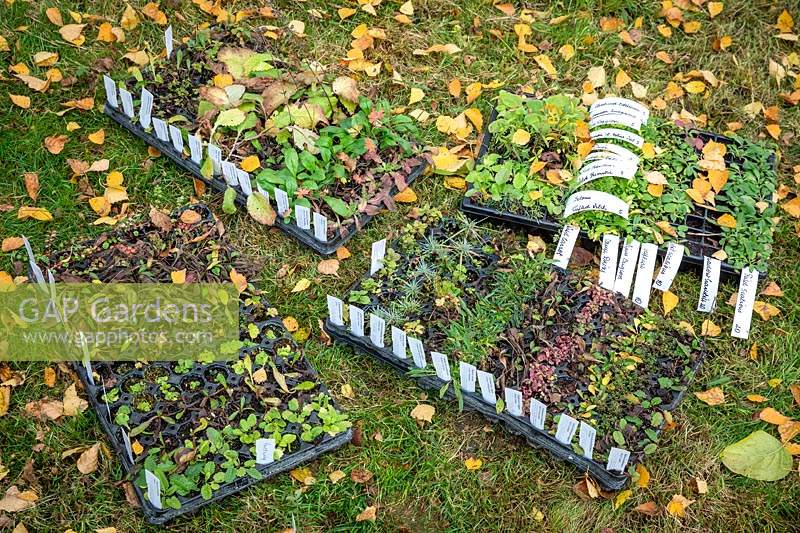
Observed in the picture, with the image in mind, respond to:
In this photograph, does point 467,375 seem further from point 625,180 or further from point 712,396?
point 625,180

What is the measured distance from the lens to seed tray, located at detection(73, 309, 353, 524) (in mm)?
2740

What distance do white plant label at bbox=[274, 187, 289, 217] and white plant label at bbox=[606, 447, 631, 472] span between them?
5.18 feet

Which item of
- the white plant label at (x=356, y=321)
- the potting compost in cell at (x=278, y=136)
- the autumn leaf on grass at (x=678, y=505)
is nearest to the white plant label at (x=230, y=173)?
the potting compost in cell at (x=278, y=136)

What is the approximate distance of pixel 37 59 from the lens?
3887 mm

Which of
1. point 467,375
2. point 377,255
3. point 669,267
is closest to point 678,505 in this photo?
point 467,375

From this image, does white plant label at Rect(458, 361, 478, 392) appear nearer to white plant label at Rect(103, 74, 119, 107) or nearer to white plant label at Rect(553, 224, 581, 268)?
white plant label at Rect(553, 224, 581, 268)

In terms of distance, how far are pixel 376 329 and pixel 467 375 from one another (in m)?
0.37

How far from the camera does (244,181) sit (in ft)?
11.2

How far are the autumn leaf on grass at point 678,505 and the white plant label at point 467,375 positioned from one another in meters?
0.80

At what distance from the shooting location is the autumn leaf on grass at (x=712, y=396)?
3.13 m

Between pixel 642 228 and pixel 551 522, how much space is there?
1297 mm

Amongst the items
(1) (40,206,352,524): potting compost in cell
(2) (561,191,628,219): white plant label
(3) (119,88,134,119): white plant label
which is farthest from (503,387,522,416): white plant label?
(3) (119,88,134,119): white plant label

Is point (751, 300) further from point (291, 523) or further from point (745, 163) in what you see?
point (291, 523)

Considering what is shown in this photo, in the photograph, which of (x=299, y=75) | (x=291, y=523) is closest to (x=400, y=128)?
(x=299, y=75)
